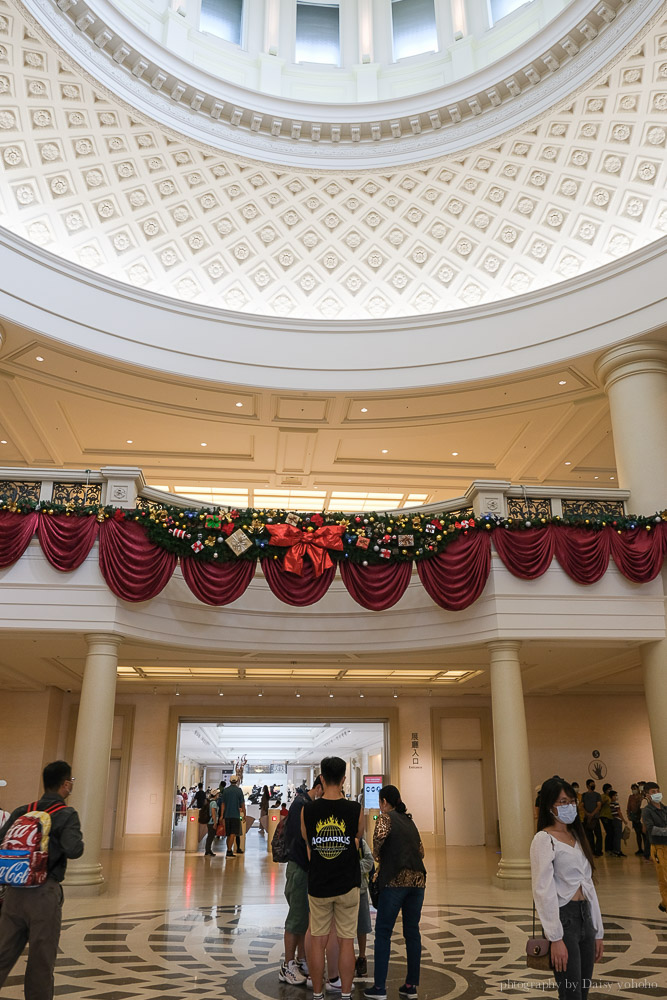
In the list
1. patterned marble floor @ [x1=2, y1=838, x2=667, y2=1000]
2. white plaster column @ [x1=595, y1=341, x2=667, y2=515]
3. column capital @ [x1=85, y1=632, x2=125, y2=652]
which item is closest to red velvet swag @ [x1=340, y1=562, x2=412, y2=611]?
column capital @ [x1=85, y1=632, x2=125, y2=652]

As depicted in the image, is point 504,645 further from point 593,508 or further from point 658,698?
point 593,508

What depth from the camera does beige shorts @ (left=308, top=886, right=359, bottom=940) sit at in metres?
4.73

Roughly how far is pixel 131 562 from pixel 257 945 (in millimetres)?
5064

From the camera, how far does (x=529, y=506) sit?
37.3 feet

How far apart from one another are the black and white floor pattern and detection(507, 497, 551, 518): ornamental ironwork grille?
5.21 m

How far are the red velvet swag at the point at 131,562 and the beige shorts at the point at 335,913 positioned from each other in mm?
6110

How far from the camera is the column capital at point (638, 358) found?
509 inches

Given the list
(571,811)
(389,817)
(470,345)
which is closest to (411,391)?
(470,345)

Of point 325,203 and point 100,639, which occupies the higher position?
point 325,203

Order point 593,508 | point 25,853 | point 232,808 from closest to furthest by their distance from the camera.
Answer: point 25,853 → point 593,508 → point 232,808

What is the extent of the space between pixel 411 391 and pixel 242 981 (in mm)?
10995

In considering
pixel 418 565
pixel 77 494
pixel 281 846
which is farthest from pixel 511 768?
pixel 77 494

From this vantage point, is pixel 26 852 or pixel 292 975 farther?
pixel 292 975

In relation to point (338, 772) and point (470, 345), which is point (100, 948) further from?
point (470, 345)
